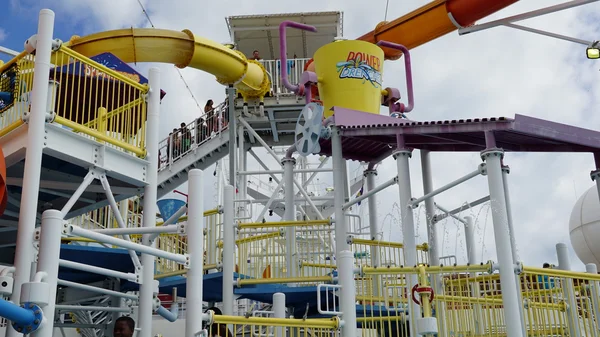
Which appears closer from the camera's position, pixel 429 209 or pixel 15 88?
pixel 15 88

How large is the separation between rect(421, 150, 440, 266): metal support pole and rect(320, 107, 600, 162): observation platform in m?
0.70

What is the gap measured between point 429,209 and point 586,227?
10.9 m

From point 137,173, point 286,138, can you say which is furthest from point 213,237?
point 286,138

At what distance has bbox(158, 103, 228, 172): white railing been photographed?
66.4 feet

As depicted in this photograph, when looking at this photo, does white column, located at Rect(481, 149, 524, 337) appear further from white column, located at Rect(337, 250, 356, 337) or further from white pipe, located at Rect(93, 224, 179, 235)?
white pipe, located at Rect(93, 224, 179, 235)

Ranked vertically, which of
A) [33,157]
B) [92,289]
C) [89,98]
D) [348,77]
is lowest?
[92,289]

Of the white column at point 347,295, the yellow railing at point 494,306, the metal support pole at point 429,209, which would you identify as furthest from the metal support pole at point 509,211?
the white column at point 347,295

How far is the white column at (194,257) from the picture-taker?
678cm

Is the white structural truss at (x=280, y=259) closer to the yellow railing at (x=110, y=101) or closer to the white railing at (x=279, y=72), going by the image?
the yellow railing at (x=110, y=101)

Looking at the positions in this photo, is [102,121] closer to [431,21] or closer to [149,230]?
[149,230]

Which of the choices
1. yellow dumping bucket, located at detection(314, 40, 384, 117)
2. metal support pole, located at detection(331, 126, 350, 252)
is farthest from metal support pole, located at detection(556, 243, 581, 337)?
yellow dumping bucket, located at detection(314, 40, 384, 117)

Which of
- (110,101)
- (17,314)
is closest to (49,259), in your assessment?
(17,314)

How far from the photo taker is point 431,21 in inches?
715

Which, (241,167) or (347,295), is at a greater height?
(241,167)
